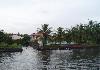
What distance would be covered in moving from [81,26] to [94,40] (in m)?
9.64

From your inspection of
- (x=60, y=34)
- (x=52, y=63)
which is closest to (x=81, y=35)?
(x=60, y=34)

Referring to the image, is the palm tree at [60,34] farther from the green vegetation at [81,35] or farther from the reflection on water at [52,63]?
the reflection on water at [52,63]

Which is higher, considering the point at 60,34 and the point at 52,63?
the point at 60,34

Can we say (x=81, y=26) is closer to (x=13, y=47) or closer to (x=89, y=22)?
(x=89, y=22)

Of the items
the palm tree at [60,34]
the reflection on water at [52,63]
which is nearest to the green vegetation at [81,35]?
the palm tree at [60,34]

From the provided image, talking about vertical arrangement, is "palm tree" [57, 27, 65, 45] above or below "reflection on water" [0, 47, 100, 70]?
above

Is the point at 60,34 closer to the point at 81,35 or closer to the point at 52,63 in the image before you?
the point at 81,35

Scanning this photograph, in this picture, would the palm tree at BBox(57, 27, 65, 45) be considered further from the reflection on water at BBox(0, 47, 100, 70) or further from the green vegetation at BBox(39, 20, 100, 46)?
the reflection on water at BBox(0, 47, 100, 70)

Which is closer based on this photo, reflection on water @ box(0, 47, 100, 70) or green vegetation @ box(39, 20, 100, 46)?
reflection on water @ box(0, 47, 100, 70)

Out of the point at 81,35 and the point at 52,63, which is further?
the point at 81,35

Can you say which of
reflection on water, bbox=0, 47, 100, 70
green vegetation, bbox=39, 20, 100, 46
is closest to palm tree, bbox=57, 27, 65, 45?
green vegetation, bbox=39, 20, 100, 46

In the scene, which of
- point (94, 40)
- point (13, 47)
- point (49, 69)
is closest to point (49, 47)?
point (13, 47)

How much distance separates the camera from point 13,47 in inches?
3949

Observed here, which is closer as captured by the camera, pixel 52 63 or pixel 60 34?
pixel 52 63
